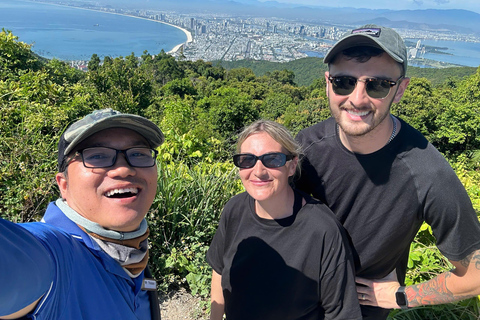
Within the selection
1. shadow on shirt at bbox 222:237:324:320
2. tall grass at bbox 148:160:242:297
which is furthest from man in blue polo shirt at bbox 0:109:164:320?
tall grass at bbox 148:160:242:297

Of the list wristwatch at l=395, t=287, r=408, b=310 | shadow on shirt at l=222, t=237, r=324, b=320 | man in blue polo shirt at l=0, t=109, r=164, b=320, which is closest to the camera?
man in blue polo shirt at l=0, t=109, r=164, b=320

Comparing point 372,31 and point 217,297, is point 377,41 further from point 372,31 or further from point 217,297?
point 217,297

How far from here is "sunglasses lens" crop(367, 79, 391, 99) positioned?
4.73ft

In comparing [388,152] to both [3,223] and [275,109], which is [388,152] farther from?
[275,109]

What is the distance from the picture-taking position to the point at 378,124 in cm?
144

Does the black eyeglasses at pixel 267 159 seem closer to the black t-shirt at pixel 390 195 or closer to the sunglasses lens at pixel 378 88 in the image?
the black t-shirt at pixel 390 195

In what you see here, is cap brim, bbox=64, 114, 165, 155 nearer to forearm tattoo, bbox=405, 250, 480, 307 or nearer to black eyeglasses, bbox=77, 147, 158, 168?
black eyeglasses, bbox=77, 147, 158, 168

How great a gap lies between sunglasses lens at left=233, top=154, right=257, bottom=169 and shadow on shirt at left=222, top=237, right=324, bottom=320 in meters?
0.38

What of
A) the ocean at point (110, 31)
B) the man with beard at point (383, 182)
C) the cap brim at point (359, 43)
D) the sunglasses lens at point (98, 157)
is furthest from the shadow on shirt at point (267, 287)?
the ocean at point (110, 31)

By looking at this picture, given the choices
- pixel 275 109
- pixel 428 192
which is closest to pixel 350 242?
pixel 428 192

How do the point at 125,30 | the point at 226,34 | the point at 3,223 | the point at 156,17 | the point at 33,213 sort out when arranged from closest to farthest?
1. the point at 3,223
2. the point at 33,213
3. the point at 125,30
4. the point at 226,34
5. the point at 156,17

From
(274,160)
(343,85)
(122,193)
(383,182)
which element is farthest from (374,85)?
(122,193)

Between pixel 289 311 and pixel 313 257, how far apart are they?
0.99 ft

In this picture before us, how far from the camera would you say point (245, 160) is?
63.8 inches
